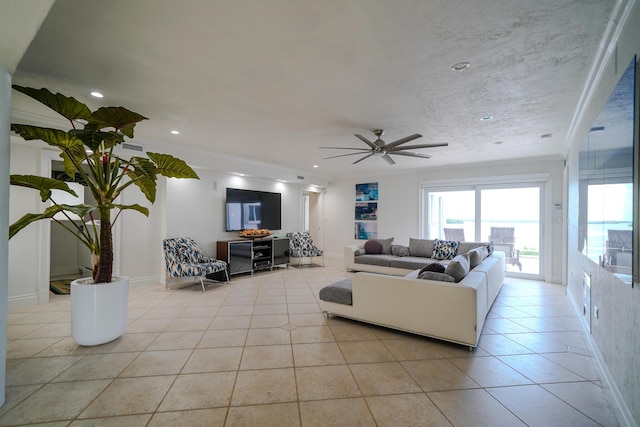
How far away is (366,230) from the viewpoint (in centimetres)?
871

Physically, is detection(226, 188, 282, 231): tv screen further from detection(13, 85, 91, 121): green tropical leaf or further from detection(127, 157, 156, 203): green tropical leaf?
detection(13, 85, 91, 121): green tropical leaf

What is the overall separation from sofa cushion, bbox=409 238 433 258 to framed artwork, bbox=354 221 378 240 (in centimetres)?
197

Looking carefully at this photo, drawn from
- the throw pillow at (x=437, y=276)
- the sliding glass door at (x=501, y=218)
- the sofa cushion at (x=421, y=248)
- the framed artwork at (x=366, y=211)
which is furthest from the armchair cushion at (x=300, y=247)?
the throw pillow at (x=437, y=276)

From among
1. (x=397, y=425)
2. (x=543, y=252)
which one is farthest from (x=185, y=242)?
(x=543, y=252)

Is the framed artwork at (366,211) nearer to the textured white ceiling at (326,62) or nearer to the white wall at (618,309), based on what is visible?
the textured white ceiling at (326,62)

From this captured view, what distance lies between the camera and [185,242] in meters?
5.42

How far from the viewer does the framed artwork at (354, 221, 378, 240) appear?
859 centimetres

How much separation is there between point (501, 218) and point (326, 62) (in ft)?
19.4

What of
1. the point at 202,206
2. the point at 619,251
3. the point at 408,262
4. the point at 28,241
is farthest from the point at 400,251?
the point at 28,241

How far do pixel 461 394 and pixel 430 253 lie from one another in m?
4.46

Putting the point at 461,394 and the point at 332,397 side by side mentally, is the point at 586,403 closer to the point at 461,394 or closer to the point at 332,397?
the point at 461,394

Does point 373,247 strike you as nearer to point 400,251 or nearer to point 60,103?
point 400,251

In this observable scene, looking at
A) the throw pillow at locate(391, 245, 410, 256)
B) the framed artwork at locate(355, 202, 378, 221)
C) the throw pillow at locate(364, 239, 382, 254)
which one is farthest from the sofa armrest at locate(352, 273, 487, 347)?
the framed artwork at locate(355, 202, 378, 221)

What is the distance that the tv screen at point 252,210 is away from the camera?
6539 millimetres
